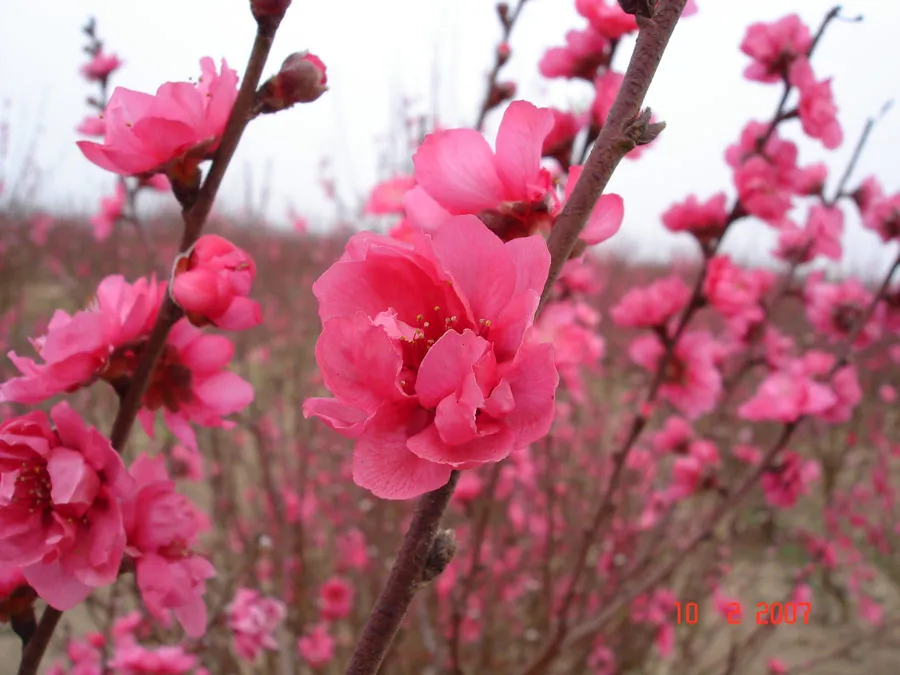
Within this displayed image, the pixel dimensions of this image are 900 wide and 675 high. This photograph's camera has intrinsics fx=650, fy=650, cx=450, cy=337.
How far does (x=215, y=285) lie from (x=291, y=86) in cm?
22

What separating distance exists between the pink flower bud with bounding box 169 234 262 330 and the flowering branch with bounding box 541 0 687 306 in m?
0.32

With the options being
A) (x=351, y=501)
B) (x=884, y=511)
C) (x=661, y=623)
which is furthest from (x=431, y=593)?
(x=884, y=511)

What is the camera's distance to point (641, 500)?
403 cm

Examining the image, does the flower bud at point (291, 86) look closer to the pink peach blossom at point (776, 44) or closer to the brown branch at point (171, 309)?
the brown branch at point (171, 309)

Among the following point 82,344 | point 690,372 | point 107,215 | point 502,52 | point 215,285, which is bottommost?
point 107,215

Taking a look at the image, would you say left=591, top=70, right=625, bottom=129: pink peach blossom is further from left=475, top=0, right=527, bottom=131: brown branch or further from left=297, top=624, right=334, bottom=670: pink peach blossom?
left=297, top=624, right=334, bottom=670: pink peach blossom

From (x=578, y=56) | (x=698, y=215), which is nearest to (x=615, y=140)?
(x=578, y=56)

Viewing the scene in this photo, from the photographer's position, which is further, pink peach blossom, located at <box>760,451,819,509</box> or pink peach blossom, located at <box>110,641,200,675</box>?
pink peach blossom, located at <box>760,451,819,509</box>

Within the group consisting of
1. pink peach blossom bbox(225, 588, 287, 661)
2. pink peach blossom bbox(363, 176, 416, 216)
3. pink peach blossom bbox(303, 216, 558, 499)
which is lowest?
pink peach blossom bbox(225, 588, 287, 661)

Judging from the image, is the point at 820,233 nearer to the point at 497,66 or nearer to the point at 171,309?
the point at 497,66

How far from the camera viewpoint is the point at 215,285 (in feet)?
2.05

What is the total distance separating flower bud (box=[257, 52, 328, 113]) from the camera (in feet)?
2.19

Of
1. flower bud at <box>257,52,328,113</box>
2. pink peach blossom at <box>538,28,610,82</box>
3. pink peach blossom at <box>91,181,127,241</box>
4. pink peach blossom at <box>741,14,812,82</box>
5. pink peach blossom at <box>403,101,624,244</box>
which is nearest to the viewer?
pink peach blossom at <box>403,101,624,244</box>

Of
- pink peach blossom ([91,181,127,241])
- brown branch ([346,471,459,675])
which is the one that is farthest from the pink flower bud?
pink peach blossom ([91,181,127,241])
